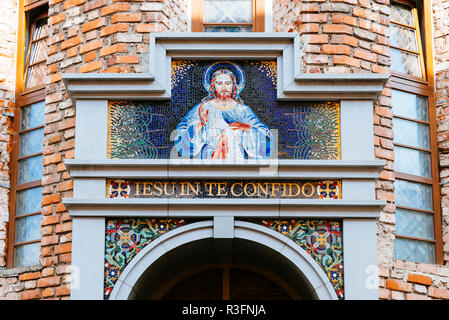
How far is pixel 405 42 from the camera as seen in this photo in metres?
12.0

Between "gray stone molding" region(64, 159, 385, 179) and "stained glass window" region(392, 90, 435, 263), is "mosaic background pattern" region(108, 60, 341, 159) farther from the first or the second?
"stained glass window" region(392, 90, 435, 263)

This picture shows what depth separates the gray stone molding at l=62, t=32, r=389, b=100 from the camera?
9.96 m

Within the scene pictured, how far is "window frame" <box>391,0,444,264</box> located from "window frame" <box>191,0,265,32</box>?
1.73 metres

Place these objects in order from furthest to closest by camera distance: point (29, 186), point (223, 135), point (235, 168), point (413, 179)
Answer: point (29, 186) → point (413, 179) → point (223, 135) → point (235, 168)

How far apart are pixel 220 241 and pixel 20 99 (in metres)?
3.80

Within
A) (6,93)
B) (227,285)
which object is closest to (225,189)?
(227,285)

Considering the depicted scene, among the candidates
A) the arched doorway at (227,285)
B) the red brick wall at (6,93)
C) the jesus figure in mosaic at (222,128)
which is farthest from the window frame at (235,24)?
the arched doorway at (227,285)

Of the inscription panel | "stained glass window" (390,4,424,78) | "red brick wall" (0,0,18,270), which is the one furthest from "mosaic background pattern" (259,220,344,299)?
"red brick wall" (0,0,18,270)

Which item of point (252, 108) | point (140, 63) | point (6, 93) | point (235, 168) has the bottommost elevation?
point (235, 168)

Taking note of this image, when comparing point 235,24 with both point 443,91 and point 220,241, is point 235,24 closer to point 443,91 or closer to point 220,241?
point 443,91

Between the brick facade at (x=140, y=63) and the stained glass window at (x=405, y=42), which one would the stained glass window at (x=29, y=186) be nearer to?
the brick facade at (x=140, y=63)

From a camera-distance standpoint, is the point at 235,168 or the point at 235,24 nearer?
the point at 235,168

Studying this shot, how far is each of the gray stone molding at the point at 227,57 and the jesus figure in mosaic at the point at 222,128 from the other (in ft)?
1.05
